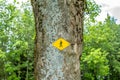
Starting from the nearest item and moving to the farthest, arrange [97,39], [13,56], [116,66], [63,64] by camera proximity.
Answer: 1. [63,64]
2. [13,56]
3. [97,39]
4. [116,66]

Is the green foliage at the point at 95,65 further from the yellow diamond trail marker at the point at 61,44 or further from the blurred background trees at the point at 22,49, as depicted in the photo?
the yellow diamond trail marker at the point at 61,44

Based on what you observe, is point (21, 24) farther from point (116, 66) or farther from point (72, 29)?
point (72, 29)

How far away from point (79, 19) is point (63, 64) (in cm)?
46

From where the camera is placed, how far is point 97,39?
37.5 m

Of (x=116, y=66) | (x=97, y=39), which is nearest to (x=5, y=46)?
(x=97, y=39)

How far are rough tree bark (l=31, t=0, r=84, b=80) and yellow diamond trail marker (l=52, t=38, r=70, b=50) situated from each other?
28mm

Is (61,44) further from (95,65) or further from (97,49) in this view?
(95,65)

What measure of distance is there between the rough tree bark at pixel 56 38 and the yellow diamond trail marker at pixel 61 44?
0.09 feet

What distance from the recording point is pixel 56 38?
2.78 metres

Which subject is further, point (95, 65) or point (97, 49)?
point (95, 65)

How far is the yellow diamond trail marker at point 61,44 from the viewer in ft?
9.04

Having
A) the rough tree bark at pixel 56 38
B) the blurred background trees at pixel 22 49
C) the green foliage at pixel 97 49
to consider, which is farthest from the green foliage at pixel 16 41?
the rough tree bark at pixel 56 38

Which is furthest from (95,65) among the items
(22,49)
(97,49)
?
(22,49)

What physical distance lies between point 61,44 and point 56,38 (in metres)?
0.08
